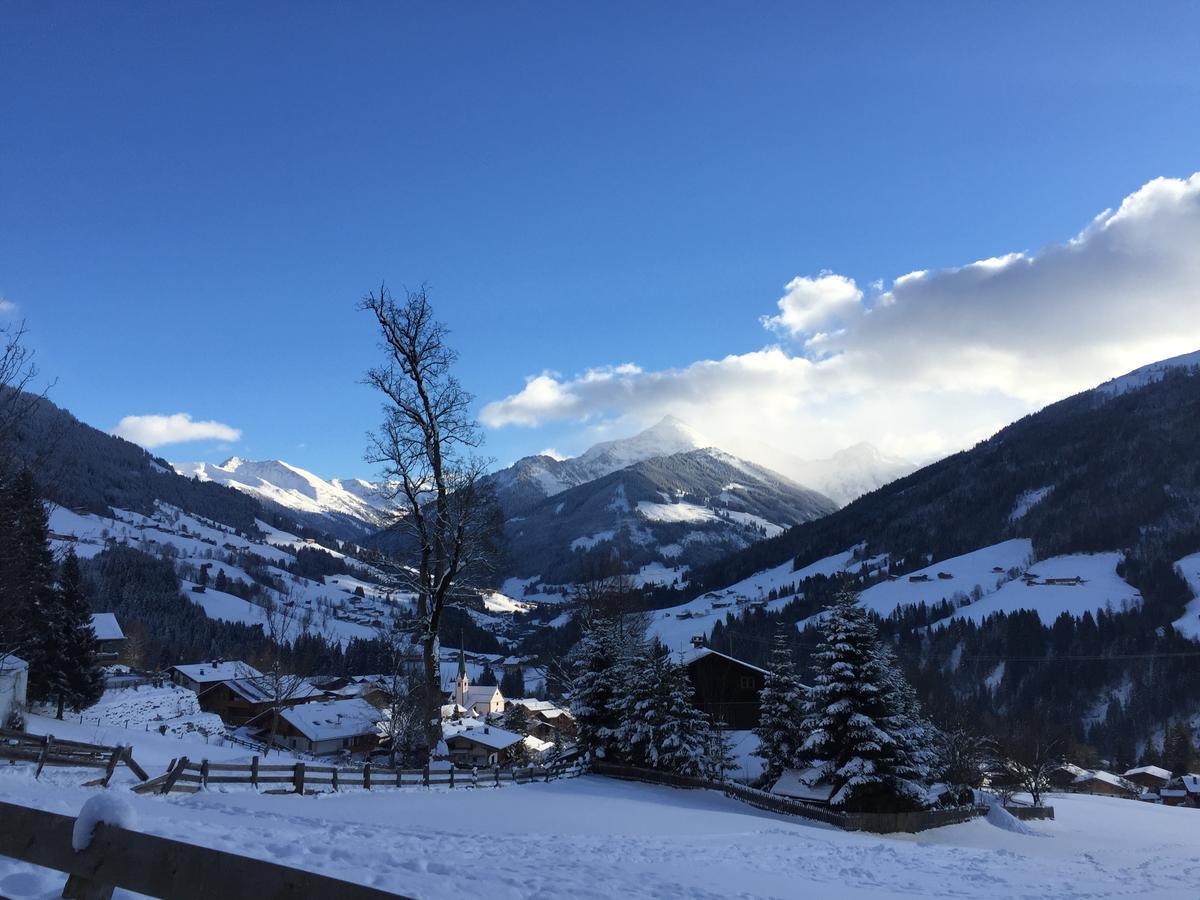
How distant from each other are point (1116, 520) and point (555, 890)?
191 meters

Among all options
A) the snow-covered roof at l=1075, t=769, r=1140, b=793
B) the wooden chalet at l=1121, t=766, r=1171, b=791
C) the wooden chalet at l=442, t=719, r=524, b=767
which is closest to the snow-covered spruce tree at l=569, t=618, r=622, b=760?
the wooden chalet at l=442, t=719, r=524, b=767

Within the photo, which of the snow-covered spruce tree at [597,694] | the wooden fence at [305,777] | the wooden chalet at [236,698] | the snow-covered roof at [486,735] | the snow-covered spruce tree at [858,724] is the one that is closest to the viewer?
the wooden fence at [305,777]

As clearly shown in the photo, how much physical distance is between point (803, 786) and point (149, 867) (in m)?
33.1

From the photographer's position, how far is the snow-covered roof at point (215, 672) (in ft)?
339

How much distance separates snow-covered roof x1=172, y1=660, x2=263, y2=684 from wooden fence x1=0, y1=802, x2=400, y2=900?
360 feet

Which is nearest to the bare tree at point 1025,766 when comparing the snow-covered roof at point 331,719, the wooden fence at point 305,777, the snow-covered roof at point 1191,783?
the snow-covered roof at point 1191,783

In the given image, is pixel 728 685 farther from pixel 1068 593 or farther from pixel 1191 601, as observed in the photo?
pixel 1068 593

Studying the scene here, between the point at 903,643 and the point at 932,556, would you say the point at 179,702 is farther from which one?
the point at 932,556

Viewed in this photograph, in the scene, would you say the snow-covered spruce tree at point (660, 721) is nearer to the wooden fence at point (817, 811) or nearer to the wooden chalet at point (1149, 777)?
the wooden fence at point (817, 811)

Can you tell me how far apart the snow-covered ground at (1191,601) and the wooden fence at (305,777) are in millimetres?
125659

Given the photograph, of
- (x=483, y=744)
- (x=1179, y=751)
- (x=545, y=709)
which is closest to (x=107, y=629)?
(x=483, y=744)

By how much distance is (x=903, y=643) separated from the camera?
130875 millimetres

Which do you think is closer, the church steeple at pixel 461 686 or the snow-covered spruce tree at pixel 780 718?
the snow-covered spruce tree at pixel 780 718

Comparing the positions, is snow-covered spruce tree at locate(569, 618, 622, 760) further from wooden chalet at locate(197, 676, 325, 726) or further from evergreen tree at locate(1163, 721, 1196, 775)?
evergreen tree at locate(1163, 721, 1196, 775)
